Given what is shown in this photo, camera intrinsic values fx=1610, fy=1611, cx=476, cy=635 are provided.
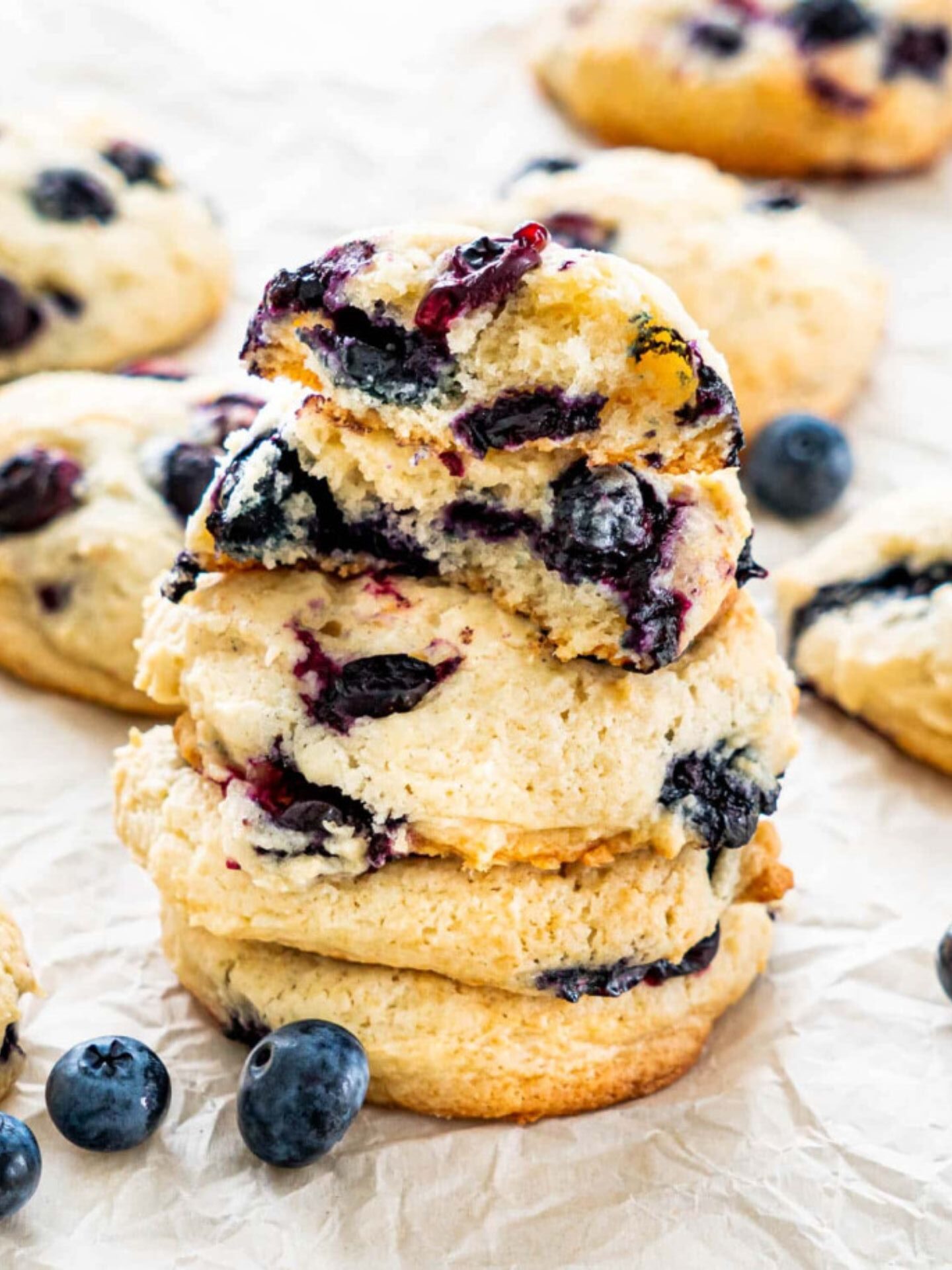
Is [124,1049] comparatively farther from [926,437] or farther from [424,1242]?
[926,437]

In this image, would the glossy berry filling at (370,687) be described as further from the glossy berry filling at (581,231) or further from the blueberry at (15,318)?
the blueberry at (15,318)

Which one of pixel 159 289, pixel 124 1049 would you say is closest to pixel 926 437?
pixel 159 289

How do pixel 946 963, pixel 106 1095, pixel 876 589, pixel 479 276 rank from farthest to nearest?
1. pixel 876 589
2. pixel 946 963
3. pixel 106 1095
4. pixel 479 276

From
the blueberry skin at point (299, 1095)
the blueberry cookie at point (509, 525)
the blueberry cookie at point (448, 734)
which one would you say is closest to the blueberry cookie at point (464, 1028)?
the blueberry skin at point (299, 1095)

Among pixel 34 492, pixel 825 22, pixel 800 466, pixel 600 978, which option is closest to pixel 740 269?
pixel 800 466

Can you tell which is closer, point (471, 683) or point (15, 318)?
point (471, 683)

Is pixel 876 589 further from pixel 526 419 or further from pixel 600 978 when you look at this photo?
pixel 526 419
